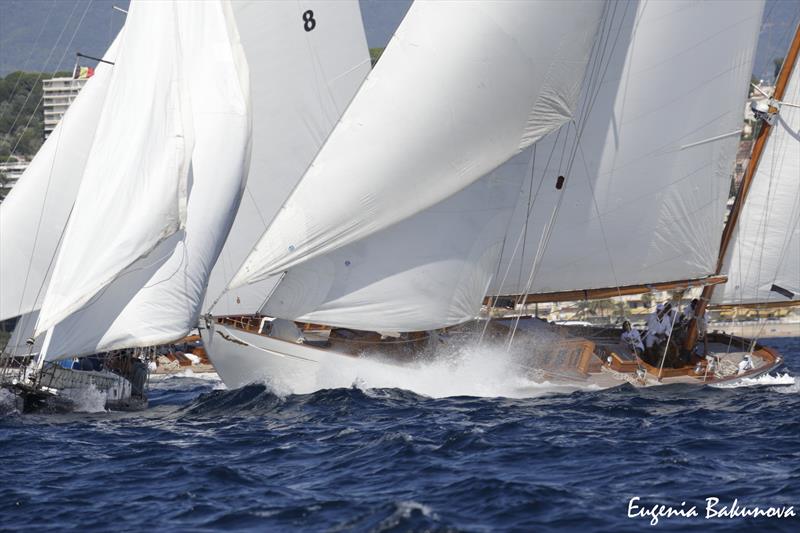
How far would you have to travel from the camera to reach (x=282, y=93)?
30.0 metres

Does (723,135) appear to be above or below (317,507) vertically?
above

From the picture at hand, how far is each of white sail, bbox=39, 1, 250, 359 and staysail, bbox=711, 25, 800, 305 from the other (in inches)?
439

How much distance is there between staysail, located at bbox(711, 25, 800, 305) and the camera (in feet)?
94.2

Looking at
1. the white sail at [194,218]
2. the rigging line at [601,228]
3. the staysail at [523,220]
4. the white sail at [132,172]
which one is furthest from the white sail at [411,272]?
the white sail at [132,172]

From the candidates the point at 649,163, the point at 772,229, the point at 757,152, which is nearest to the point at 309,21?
the point at 649,163

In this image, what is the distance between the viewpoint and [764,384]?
29188mm

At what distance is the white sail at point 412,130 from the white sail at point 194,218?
1.07 m

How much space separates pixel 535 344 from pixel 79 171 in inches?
384

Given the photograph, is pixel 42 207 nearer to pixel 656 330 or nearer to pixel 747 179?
pixel 656 330

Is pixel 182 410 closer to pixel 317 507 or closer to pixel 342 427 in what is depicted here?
pixel 342 427

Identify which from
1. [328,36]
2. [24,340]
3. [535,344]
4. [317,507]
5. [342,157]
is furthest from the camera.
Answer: [328,36]

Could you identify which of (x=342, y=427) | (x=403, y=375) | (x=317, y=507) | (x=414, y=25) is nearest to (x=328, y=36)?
(x=414, y=25)

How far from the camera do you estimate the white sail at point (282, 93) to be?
29734 mm

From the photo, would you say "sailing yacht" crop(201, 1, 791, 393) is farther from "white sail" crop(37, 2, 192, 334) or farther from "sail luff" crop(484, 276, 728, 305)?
"white sail" crop(37, 2, 192, 334)
